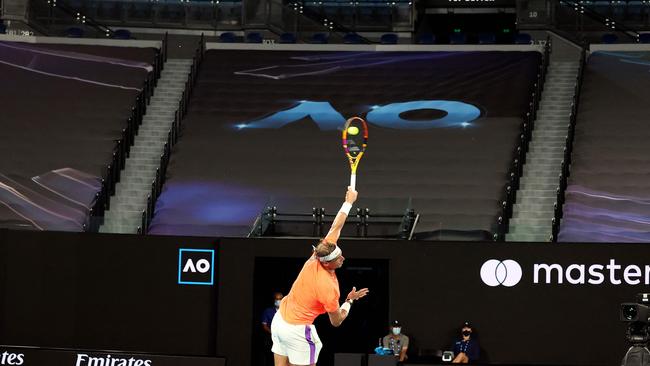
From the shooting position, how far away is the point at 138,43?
30.7 m

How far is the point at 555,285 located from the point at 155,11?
1704cm

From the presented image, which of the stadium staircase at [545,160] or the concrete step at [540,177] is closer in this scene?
the stadium staircase at [545,160]

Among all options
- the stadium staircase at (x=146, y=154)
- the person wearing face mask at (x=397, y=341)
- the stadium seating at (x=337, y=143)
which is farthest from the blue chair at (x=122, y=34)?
the person wearing face mask at (x=397, y=341)

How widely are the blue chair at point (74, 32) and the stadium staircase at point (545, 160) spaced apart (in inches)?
478

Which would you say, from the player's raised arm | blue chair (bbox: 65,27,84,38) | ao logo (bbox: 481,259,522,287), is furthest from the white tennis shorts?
blue chair (bbox: 65,27,84,38)

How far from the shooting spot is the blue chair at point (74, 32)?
31295 millimetres

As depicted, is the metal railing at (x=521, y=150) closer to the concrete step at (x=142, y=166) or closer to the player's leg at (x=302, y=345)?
the concrete step at (x=142, y=166)

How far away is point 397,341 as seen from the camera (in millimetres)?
19781

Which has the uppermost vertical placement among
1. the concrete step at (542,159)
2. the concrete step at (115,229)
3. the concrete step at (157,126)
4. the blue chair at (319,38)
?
the blue chair at (319,38)

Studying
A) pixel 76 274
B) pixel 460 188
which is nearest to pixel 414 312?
pixel 460 188

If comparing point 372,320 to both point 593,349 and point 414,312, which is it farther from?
point 593,349

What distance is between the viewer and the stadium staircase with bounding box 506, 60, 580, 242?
2038cm

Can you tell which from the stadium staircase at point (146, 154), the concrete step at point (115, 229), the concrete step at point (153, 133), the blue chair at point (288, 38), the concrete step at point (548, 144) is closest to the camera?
the concrete step at point (115, 229)

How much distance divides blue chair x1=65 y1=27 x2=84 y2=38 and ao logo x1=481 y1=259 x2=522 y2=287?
15334 mm
